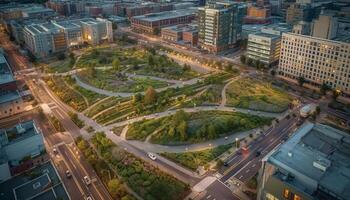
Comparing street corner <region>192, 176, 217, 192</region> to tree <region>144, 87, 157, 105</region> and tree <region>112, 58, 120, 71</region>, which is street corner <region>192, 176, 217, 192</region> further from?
tree <region>112, 58, 120, 71</region>

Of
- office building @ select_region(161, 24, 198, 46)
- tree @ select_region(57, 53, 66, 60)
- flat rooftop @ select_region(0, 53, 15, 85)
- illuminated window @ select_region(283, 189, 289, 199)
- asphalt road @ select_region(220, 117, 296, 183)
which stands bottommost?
asphalt road @ select_region(220, 117, 296, 183)

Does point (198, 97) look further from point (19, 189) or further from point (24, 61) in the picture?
point (24, 61)

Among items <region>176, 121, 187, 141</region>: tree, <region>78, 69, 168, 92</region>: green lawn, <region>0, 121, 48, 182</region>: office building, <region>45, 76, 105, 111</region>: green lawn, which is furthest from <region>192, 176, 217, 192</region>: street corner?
<region>78, 69, 168, 92</region>: green lawn

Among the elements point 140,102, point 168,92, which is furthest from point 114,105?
point 168,92

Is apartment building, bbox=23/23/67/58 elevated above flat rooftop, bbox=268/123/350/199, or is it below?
above

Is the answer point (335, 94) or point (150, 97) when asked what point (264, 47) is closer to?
point (335, 94)

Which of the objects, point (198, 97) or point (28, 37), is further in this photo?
point (28, 37)
